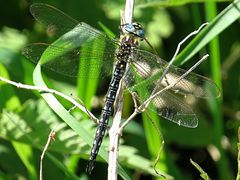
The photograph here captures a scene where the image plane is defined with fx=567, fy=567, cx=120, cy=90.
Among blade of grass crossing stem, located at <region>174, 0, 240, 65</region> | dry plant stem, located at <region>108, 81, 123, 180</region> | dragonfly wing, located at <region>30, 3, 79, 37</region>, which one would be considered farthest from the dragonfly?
dry plant stem, located at <region>108, 81, 123, 180</region>

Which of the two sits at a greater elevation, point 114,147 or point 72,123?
point 72,123

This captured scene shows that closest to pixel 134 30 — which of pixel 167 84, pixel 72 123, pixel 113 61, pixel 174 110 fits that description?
pixel 113 61

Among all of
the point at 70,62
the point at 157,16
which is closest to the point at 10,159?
the point at 70,62

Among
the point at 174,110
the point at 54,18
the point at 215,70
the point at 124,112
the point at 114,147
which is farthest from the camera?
the point at 124,112

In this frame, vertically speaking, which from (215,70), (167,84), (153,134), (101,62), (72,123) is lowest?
(72,123)

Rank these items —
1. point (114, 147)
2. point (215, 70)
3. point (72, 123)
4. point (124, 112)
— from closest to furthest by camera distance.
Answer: point (114, 147) → point (72, 123) → point (215, 70) → point (124, 112)

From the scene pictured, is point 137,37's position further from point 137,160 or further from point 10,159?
point 10,159

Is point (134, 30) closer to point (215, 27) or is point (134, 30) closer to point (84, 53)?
point (84, 53)

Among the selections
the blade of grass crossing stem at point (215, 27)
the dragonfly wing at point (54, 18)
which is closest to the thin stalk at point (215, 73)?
the blade of grass crossing stem at point (215, 27)

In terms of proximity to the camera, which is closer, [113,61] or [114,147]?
[114,147]
